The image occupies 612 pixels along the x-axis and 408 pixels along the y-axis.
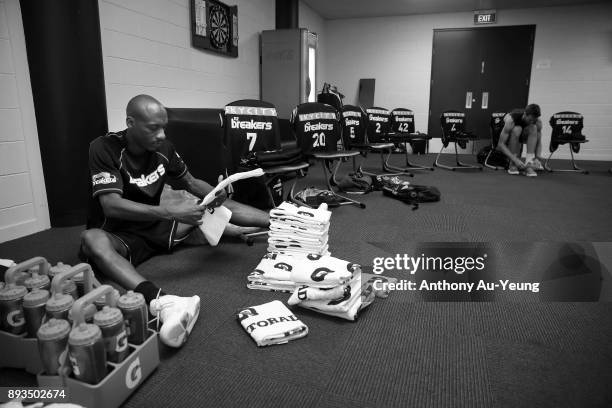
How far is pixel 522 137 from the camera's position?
6.36 meters

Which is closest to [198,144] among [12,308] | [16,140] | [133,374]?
[16,140]

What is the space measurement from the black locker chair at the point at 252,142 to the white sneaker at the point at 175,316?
1.60 m

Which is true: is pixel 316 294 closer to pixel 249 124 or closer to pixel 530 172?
pixel 249 124

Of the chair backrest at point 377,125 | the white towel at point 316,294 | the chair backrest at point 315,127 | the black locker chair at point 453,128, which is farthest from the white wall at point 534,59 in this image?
the white towel at point 316,294

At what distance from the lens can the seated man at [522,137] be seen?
6.05m

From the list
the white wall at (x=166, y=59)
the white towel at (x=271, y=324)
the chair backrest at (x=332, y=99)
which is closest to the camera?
the white towel at (x=271, y=324)

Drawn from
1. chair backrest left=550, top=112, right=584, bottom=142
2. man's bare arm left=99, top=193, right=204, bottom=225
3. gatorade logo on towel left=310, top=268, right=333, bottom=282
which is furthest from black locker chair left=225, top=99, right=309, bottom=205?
chair backrest left=550, top=112, right=584, bottom=142

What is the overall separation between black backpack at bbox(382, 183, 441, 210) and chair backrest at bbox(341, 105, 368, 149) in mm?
1042

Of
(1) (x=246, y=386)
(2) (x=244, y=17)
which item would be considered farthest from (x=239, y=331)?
(2) (x=244, y=17)

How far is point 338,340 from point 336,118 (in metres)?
2.91

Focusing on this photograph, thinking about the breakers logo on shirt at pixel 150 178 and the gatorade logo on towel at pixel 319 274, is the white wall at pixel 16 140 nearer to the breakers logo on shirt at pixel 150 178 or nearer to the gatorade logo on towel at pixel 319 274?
the breakers logo on shirt at pixel 150 178

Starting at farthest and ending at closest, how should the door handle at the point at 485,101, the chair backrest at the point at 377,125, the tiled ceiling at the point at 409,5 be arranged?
the door handle at the point at 485,101
the tiled ceiling at the point at 409,5
the chair backrest at the point at 377,125

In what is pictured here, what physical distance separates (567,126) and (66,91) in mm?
7016

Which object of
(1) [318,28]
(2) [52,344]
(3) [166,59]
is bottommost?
(2) [52,344]
